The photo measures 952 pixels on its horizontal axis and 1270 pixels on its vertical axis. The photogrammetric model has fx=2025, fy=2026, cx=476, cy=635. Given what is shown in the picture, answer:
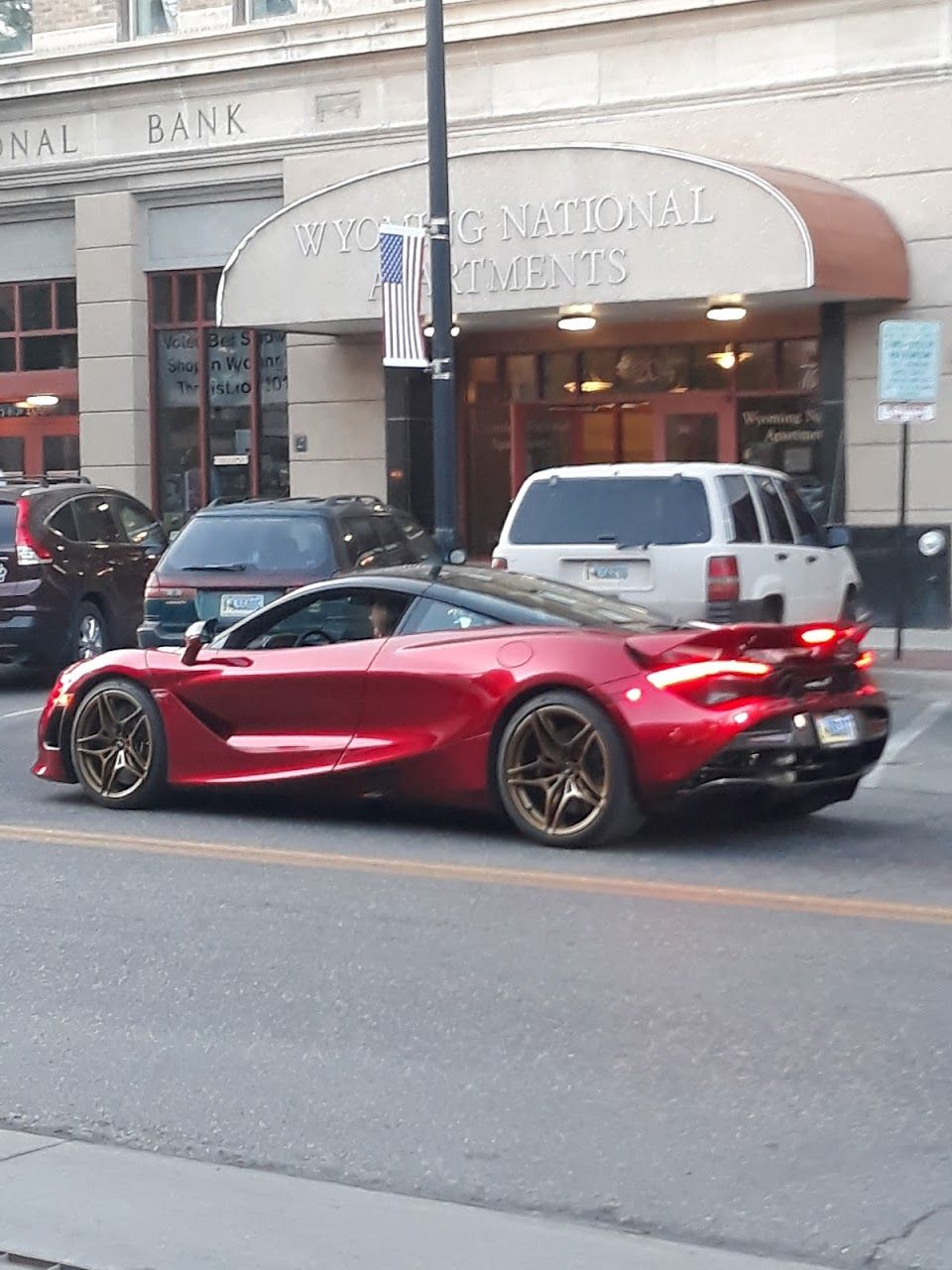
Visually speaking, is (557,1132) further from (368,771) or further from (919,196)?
(919,196)

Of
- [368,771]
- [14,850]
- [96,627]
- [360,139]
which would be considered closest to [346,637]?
[368,771]

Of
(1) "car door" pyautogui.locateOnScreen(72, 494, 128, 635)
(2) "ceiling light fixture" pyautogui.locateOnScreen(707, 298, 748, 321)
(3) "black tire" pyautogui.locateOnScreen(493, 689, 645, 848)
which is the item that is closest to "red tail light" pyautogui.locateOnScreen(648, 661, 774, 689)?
(3) "black tire" pyautogui.locateOnScreen(493, 689, 645, 848)

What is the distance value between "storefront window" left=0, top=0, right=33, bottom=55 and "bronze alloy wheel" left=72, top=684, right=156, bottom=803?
18.2 metres

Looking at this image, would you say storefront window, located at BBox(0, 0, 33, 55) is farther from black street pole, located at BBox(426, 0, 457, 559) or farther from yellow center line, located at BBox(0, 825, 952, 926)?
yellow center line, located at BBox(0, 825, 952, 926)

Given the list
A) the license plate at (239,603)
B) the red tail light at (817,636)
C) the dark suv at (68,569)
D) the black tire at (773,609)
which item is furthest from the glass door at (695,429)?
the red tail light at (817,636)

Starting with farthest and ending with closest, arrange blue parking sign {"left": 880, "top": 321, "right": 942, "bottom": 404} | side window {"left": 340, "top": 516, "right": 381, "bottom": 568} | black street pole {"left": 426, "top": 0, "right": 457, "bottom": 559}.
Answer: black street pole {"left": 426, "top": 0, "right": 457, "bottom": 559}, blue parking sign {"left": 880, "top": 321, "right": 942, "bottom": 404}, side window {"left": 340, "top": 516, "right": 381, "bottom": 568}

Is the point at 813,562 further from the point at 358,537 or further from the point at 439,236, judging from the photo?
the point at 439,236

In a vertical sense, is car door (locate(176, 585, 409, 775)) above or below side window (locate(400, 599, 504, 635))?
below

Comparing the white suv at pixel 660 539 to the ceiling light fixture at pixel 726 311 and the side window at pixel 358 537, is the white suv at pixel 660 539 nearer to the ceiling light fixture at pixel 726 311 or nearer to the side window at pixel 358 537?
the side window at pixel 358 537

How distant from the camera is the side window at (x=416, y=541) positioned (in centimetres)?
1642

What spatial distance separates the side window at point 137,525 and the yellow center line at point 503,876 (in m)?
9.01

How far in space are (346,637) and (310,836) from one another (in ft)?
3.38

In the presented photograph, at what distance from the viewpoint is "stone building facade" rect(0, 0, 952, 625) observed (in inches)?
819

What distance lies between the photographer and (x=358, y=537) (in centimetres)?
1541
